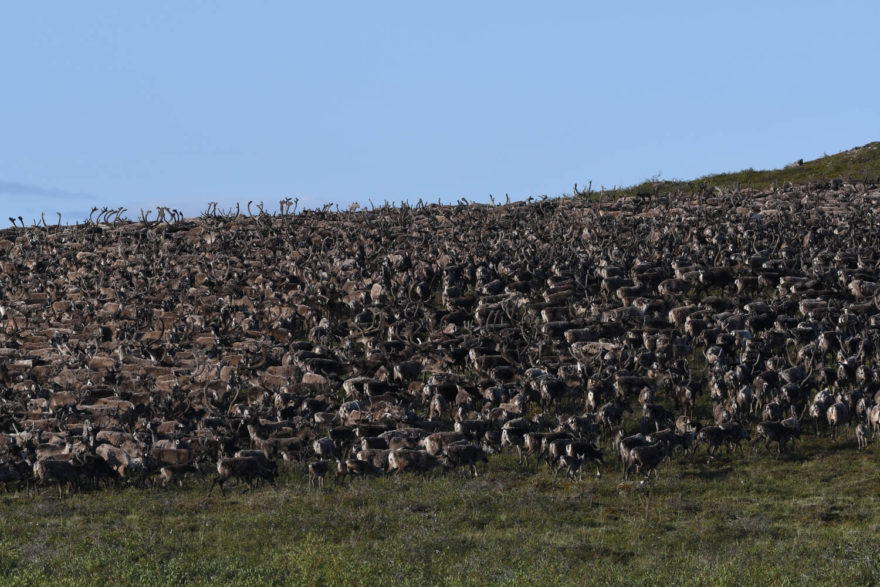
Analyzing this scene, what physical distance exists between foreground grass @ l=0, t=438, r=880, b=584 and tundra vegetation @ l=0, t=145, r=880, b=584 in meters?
0.10

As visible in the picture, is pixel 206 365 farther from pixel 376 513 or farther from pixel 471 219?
pixel 471 219

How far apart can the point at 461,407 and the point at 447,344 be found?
8.76m

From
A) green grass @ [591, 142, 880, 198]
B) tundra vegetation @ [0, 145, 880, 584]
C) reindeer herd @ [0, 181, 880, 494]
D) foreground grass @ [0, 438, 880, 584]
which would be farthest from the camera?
green grass @ [591, 142, 880, 198]

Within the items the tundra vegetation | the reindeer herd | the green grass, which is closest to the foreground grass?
the tundra vegetation

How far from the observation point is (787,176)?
3499 inches

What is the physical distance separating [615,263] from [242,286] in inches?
726

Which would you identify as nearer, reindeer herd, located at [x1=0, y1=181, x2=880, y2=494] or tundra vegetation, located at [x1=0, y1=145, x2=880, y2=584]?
tundra vegetation, located at [x1=0, y1=145, x2=880, y2=584]

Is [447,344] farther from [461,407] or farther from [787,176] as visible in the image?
[787,176]

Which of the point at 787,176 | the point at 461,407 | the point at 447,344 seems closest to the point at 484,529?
the point at 461,407

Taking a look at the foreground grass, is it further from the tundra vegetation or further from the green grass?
the green grass

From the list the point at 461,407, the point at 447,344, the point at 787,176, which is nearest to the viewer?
the point at 461,407

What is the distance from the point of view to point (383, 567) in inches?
1022

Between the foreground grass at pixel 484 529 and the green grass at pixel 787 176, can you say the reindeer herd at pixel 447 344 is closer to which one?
the foreground grass at pixel 484 529

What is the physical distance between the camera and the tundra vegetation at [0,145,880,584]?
2753cm
